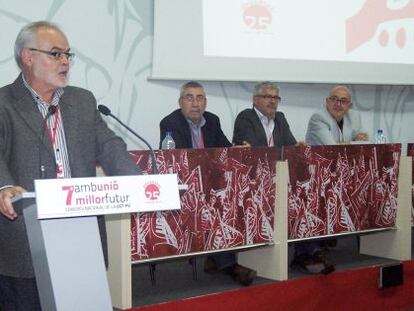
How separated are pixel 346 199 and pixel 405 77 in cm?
235

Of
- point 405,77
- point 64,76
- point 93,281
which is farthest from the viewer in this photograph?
point 405,77

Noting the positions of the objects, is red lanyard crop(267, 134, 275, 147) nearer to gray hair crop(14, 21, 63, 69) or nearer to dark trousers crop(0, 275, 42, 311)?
gray hair crop(14, 21, 63, 69)

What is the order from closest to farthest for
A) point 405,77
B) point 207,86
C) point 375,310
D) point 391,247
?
point 375,310 → point 391,247 → point 207,86 → point 405,77

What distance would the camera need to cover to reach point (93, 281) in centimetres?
162

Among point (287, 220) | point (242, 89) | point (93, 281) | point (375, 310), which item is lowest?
point (375, 310)

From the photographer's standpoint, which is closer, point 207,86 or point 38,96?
point 38,96

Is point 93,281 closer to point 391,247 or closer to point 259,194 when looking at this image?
point 259,194

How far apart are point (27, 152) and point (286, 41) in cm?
342

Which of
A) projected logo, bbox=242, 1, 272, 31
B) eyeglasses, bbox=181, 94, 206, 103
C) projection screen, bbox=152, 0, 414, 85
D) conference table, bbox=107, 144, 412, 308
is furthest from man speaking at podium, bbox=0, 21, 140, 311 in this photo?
projected logo, bbox=242, 1, 272, 31

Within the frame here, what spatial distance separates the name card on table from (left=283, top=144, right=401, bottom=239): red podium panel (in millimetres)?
Result: 1834

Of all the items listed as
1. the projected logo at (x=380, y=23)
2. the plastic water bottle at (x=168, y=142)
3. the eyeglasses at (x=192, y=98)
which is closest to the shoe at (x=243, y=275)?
the plastic water bottle at (x=168, y=142)

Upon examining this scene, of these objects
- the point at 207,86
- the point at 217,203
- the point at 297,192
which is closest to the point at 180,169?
the point at 217,203

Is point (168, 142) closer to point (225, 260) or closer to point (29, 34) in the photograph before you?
point (225, 260)

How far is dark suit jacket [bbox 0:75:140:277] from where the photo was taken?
6.03 ft
